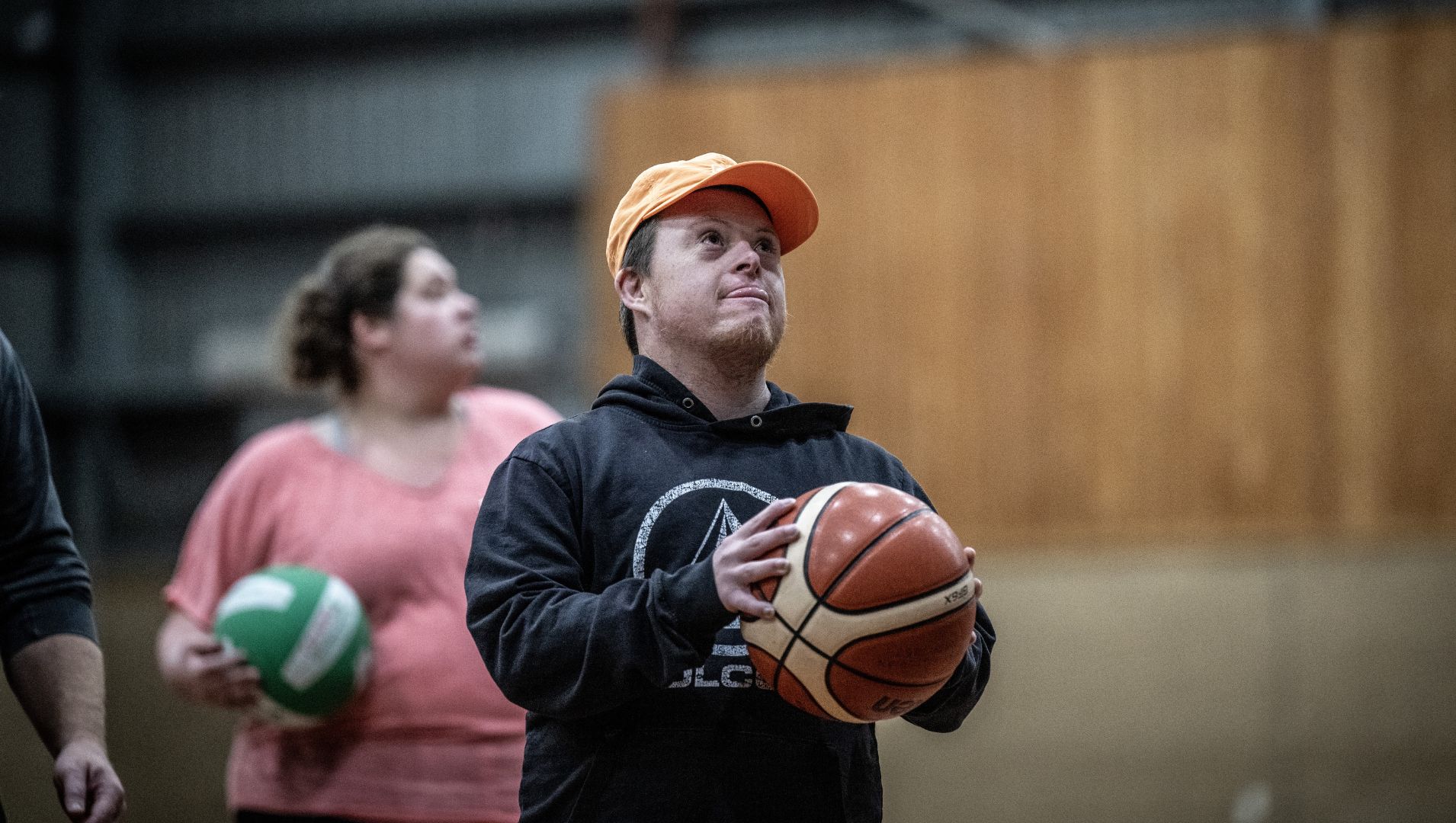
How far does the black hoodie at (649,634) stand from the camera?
178cm

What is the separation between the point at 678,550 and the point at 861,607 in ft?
1.00

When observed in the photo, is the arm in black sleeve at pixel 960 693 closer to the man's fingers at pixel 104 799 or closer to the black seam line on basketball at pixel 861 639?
the black seam line on basketball at pixel 861 639

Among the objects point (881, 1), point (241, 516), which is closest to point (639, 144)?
point (881, 1)

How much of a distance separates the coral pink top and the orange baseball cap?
1.02 metres

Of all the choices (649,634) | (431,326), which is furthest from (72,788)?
(431,326)

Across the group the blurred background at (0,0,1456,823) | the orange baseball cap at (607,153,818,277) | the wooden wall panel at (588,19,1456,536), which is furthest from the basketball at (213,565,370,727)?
the wooden wall panel at (588,19,1456,536)

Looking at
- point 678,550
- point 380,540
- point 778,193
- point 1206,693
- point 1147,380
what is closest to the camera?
point 678,550

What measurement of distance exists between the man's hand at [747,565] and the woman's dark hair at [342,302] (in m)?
1.88

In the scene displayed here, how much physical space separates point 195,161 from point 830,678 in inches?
387

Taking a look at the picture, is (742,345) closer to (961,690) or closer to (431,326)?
(961,690)

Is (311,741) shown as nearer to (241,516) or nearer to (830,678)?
(241,516)

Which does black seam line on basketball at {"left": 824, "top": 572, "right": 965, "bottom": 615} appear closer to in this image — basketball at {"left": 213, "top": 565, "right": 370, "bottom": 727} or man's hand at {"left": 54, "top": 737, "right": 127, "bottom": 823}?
man's hand at {"left": 54, "top": 737, "right": 127, "bottom": 823}

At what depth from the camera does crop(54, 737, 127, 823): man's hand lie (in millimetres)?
1971

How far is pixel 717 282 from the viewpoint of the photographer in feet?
6.89
